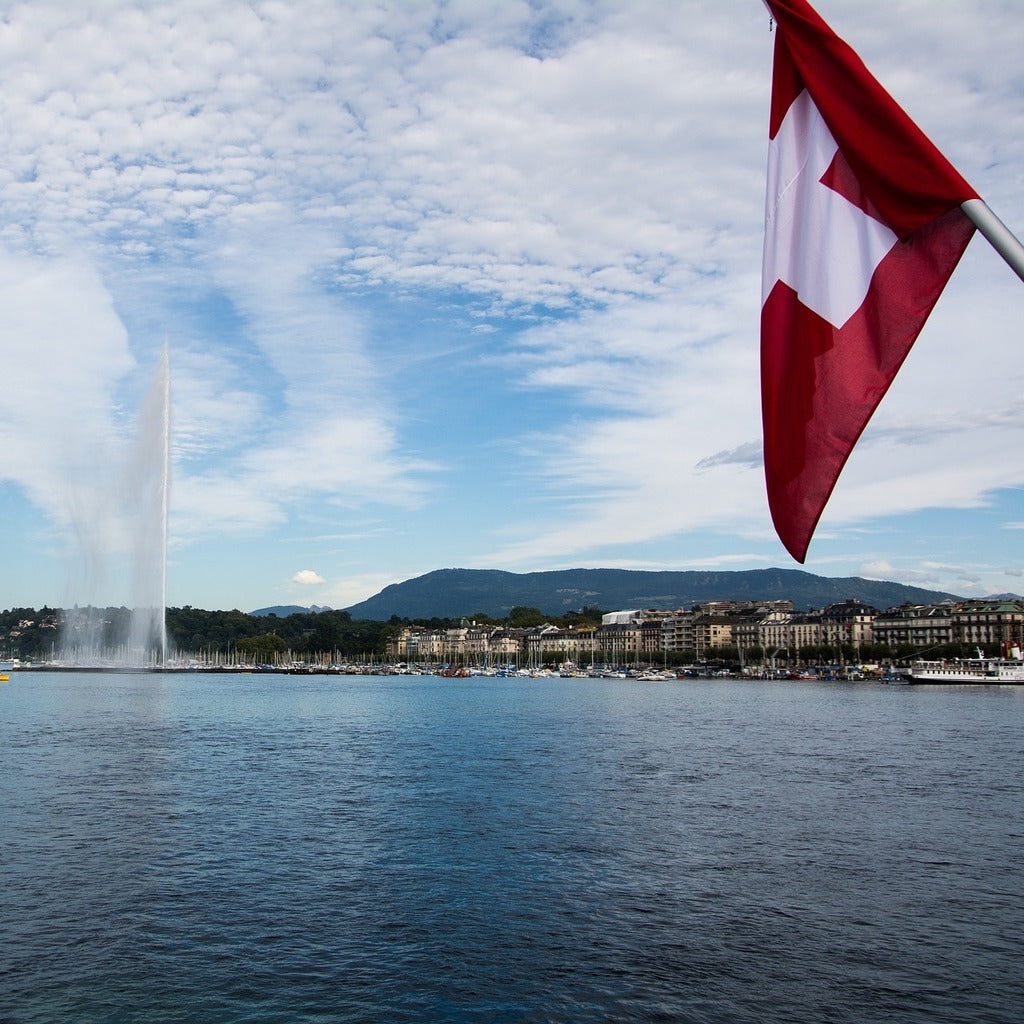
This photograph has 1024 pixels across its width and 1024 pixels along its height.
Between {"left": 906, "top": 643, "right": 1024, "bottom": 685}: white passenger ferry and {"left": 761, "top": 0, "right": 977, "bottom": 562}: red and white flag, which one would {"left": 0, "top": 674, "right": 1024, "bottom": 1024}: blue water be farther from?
{"left": 906, "top": 643, "right": 1024, "bottom": 685}: white passenger ferry

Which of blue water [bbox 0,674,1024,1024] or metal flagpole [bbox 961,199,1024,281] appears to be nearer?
metal flagpole [bbox 961,199,1024,281]

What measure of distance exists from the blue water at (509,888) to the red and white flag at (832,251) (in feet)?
29.8

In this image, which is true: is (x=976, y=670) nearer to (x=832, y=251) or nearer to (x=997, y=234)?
(x=832, y=251)

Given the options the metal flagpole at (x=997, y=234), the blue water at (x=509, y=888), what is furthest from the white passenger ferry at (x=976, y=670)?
the metal flagpole at (x=997, y=234)

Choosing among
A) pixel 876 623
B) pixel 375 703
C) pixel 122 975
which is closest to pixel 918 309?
pixel 122 975

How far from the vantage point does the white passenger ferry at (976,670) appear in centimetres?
12075

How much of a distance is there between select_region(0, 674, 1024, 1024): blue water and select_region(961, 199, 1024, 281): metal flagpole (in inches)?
410

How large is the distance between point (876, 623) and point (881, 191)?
188865 millimetres


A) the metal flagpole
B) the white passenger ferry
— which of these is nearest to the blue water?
the metal flagpole

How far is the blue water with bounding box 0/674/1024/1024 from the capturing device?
12.9m

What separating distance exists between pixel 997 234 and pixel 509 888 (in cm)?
1571

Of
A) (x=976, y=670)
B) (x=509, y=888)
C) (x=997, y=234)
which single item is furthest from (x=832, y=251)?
(x=976, y=670)

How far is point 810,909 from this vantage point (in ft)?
54.6

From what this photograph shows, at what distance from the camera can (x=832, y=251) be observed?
5.46 metres
